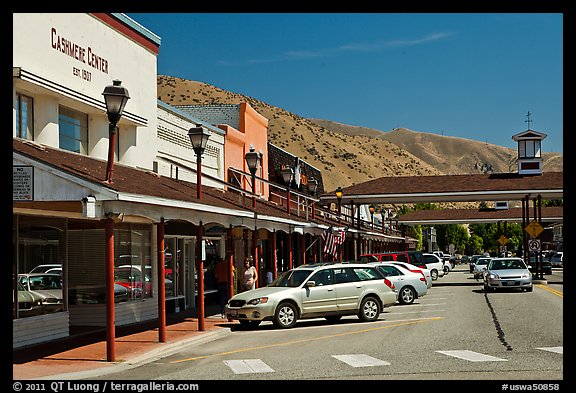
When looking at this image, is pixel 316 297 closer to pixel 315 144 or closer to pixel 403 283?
pixel 403 283

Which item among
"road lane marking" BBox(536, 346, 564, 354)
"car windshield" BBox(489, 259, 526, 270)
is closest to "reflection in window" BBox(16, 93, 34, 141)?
"road lane marking" BBox(536, 346, 564, 354)

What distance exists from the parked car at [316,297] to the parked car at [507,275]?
12727mm

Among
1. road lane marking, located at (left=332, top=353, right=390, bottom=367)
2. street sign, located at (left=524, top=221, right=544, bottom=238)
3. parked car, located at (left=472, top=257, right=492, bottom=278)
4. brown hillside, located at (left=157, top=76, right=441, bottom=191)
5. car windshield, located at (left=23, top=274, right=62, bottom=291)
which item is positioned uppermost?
brown hillside, located at (left=157, top=76, right=441, bottom=191)

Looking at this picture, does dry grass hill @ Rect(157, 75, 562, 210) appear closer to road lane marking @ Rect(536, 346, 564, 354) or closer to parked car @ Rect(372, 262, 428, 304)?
parked car @ Rect(372, 262, 428, 304)

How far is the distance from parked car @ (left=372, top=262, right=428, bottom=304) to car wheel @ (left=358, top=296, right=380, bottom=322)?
6.81 m

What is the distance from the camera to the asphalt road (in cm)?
1309

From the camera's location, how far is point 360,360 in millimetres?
14898

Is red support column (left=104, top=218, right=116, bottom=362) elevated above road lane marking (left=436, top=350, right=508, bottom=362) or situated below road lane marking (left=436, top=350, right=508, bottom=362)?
above
